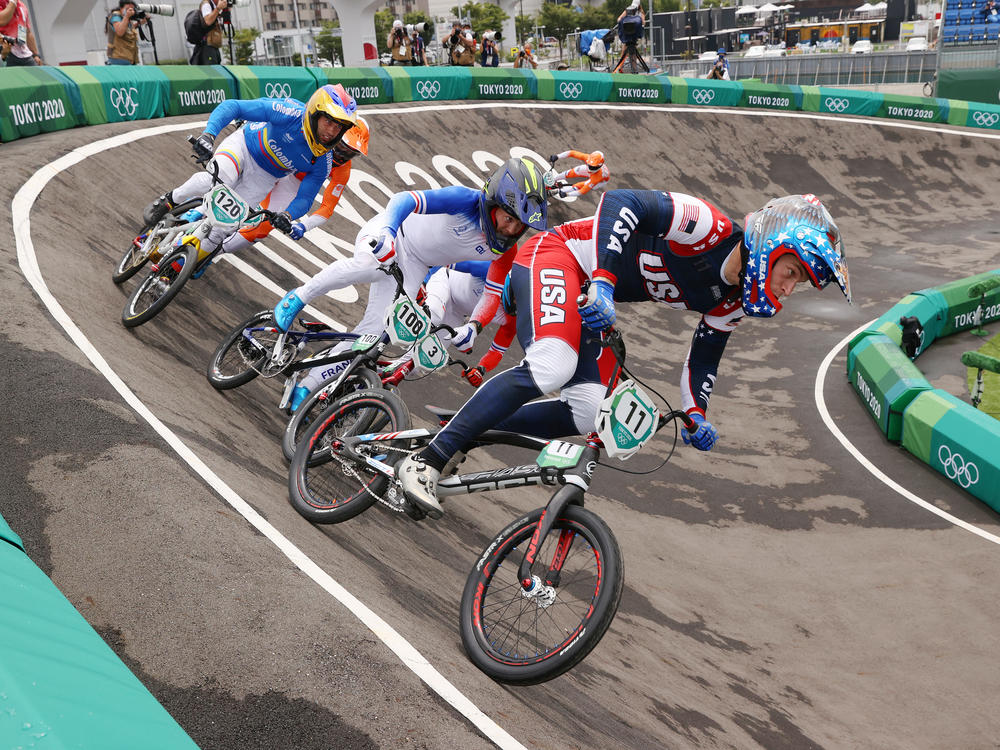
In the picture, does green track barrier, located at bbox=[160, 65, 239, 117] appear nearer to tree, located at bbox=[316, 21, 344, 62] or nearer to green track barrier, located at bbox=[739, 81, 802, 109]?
green track barrier, located at bbox=[739, 81, 802, 109]

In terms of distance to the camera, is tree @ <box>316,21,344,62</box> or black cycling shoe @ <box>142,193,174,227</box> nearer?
black cycling shoe @ <box>142,193,174,227</box>

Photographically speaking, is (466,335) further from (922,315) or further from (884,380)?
(922,315)

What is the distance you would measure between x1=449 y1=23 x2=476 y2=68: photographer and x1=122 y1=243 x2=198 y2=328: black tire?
70.0ft

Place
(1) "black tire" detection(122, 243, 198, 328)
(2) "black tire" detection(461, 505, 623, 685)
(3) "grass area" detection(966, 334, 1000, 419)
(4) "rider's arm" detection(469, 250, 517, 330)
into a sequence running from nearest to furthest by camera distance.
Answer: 1. (2) "black tire" detection(461, 505, 623, 685)
2. (4) "rider's arm" detection(469, 250, 517, 330)
3. (1) "black tire" detection(122, 243, 198, 328)
4. (3) "grass area" detection(966, 334, 1000, 419)

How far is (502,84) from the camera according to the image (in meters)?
25.5

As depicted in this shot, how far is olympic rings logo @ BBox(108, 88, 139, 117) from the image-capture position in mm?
15609

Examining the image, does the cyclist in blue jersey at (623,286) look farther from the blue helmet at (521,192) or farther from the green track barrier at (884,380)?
the green track barrier at (884,380)

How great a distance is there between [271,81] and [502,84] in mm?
8751

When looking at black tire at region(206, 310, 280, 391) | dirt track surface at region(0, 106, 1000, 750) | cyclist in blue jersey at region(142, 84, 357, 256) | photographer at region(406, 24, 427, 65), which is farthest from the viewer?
photographer at region(406, 24, 427, 65)

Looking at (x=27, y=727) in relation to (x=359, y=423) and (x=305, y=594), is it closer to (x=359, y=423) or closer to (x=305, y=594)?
(x=305, y=594)

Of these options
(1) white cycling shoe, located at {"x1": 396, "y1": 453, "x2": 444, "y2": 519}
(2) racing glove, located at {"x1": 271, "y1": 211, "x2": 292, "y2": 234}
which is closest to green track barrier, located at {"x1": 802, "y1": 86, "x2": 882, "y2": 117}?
(2) racing glove, located at {"x1": 271, "y1": 211, "x2": 292, "y2": 234}

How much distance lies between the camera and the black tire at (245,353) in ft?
25.2

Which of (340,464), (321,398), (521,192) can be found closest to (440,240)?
(521,192)

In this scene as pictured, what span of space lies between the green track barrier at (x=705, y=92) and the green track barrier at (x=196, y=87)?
16.1 metres
